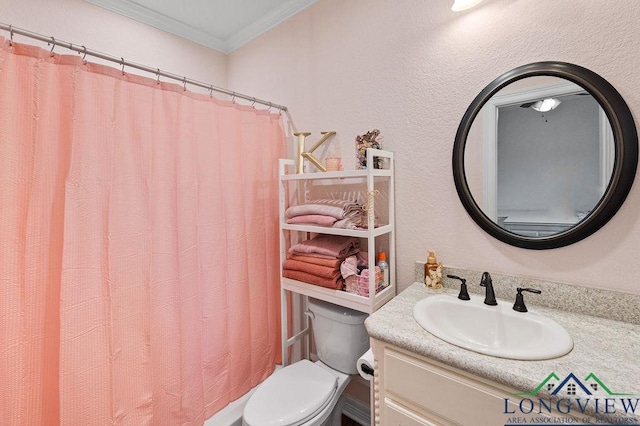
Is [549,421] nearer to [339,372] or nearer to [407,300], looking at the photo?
[407,300]

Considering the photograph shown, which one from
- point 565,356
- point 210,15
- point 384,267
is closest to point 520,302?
point 565,356

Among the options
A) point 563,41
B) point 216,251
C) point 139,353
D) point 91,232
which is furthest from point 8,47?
point 563,41

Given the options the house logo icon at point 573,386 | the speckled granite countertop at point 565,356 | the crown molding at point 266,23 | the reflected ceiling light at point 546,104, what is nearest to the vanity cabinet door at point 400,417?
the speckled granite countertop at point 565,356

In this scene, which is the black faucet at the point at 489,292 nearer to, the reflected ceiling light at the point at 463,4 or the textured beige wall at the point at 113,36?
the reflected ceiling light at the point at 463,4

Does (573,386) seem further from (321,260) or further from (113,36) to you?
(113,36)

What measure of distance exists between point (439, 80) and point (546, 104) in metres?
0.43

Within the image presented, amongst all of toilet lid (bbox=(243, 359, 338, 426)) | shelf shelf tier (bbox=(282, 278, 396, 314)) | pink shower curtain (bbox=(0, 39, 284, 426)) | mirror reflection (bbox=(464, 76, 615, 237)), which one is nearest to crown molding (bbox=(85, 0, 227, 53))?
pink shower curtain (bbox=(0, 39, 284, 426))

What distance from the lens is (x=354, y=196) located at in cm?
164

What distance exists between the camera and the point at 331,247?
1469mm

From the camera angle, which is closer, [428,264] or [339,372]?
[428,264]

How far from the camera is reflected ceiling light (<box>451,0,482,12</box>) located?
1.18 metres

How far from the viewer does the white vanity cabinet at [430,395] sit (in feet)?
2.52

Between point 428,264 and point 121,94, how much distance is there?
5.05 feet

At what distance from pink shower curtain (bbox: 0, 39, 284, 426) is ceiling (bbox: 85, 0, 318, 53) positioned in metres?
0.75
